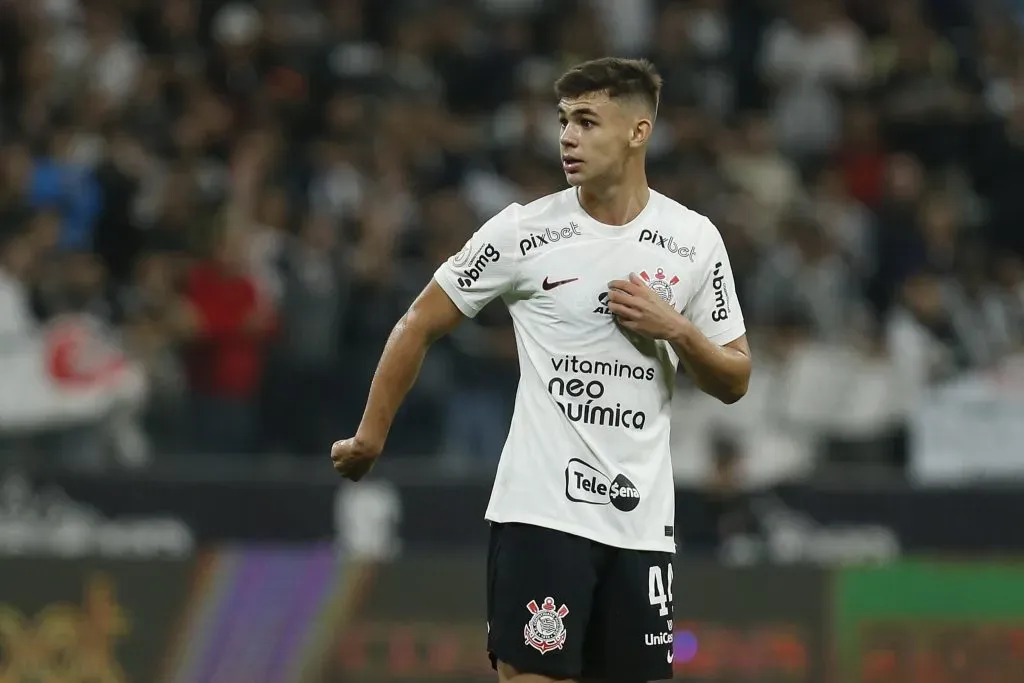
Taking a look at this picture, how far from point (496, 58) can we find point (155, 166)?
116 inches

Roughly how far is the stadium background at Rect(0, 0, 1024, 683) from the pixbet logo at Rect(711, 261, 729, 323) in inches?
149

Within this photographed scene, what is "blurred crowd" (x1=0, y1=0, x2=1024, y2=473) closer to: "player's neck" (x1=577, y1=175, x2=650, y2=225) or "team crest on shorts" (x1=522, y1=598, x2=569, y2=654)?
"player's neck" (x1=577, y1=175, x2=650, y2=225)

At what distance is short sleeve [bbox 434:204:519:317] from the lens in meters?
5.19

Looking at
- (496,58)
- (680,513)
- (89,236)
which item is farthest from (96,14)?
(680,513)

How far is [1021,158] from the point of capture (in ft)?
44.9

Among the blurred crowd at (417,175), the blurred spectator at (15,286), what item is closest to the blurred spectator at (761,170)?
the blurred crowd at (417,175)

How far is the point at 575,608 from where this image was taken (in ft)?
16.4

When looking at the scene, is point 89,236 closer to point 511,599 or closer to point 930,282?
point 930,282

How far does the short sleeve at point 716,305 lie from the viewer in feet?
17.4

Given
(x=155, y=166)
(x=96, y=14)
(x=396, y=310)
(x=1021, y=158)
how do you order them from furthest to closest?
(x=1021, y=158), (x=96, y=14), (x=155, y=166), (x=396, y=310)

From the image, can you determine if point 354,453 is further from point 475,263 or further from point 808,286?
point 808,286

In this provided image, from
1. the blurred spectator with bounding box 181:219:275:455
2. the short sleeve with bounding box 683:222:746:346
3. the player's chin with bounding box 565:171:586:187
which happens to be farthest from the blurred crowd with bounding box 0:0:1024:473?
the player's chin with bounding box 565:171:586:187

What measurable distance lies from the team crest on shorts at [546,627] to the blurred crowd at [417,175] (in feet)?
19.7

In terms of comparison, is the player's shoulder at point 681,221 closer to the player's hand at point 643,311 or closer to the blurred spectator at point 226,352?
the player's hand at point 643,311
